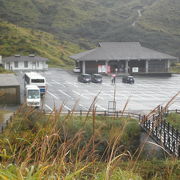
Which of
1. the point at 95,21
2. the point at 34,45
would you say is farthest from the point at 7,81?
the point at 95,21

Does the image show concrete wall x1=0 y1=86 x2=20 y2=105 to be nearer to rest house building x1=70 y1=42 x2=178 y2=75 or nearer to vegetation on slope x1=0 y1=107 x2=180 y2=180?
rest house building x1=70 y1=42 x2=178 y2=75

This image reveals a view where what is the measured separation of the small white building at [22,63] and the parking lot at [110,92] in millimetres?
5475

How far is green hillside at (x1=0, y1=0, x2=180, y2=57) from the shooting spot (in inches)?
3206

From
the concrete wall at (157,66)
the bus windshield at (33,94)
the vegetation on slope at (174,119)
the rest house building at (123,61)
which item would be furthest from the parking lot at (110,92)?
the vegetation on slope at (174,119)

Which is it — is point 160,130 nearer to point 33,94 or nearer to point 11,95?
point 33,94

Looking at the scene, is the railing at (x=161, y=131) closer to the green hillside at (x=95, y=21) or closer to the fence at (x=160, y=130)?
the fence at (x=160, y=130)

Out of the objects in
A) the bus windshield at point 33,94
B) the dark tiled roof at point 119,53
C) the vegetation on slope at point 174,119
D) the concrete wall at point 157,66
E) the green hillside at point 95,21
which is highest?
the green hillside at point 95,21

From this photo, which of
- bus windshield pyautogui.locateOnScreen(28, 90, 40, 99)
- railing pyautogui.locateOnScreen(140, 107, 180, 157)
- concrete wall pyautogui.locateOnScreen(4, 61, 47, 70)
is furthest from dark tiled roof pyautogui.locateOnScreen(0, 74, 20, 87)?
concrete wall pyautogui.locateOnScreen(4, 61, 47, 70)

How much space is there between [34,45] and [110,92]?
34.8 meters

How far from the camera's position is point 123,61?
4806cm

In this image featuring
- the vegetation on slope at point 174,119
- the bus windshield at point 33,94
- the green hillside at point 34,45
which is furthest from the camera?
the green hillside at point 34,45

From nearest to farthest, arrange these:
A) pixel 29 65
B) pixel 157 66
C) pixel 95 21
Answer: pixel 157 66 → pixel 29 65 → pixel 95 21

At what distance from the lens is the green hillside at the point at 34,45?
60.9m

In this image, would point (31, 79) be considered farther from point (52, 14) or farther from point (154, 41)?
point (52, 14)
